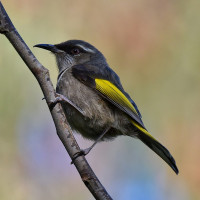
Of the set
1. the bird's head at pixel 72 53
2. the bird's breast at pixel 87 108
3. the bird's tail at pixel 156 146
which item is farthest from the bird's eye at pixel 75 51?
the bird's tail at pixel 156 146

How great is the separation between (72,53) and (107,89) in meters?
1.02

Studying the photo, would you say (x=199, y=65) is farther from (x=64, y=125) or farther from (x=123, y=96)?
(x=64, y=125)

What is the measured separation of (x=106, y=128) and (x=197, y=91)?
2239mm

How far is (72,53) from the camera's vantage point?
18.4 ft

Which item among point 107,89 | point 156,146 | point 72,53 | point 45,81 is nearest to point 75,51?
point 72,53

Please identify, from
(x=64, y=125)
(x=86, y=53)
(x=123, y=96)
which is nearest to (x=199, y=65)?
(x=86, y=53)

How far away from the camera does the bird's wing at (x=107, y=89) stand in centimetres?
463

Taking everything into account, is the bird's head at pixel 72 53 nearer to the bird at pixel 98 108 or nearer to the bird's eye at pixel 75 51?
the bird's eye at pixel 75 51

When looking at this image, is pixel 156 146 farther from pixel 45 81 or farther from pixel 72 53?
pixel 72 53

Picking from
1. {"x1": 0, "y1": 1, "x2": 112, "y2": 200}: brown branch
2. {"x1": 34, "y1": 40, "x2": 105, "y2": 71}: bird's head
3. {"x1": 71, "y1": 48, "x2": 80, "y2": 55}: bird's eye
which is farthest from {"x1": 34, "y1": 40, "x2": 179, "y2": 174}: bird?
{"x1": 0, "y1": 1, "x2": 112, "y2": 200}: brown branch

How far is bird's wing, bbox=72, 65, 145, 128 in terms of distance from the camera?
463 centimetres

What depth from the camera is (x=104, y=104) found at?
4809 millimetres

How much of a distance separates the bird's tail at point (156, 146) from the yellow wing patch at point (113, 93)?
21 cm

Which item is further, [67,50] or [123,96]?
[67,50]
